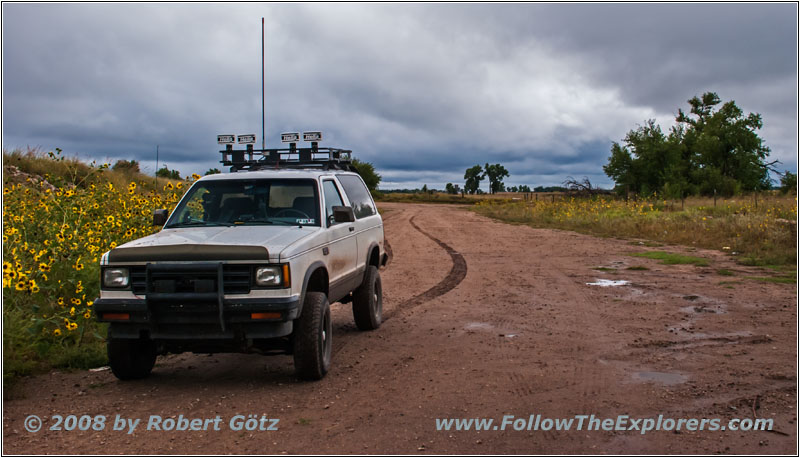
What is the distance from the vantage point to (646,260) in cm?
1623

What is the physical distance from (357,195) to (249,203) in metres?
1.96

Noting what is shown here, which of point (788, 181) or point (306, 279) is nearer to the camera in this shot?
point (306, 279)

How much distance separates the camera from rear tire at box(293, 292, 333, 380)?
6.16 meters

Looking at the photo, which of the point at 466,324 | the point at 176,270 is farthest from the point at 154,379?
the point at 466,324

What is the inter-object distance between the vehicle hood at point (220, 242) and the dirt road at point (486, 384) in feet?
3.85

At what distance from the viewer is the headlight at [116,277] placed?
600 cm

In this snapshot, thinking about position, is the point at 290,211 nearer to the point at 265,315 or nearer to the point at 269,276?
the point at 269,276

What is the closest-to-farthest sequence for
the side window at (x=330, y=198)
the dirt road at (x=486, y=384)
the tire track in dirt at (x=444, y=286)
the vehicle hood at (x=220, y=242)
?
the dirt road at (x=486, y=384) → the vehicle hood at (x=220, y=242) → the side window at (x=330, y=198) → the tire track in dirt at (x=444, y=286)

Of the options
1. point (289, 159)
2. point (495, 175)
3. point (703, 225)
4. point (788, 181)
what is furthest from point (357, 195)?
point (495, 175)

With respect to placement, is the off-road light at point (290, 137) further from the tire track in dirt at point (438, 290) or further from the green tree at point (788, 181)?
the green tree at point (788, 181)

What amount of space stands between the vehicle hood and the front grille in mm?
123

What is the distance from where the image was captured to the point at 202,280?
19.1 feet

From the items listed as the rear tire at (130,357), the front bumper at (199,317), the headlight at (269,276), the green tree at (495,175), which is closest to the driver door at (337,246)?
the headlight at (269,276)

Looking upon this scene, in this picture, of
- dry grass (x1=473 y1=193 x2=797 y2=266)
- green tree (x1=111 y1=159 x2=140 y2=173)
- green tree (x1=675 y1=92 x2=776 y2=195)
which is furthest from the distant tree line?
green tree (x1=111 y1=159 x2=140 y2=173)
